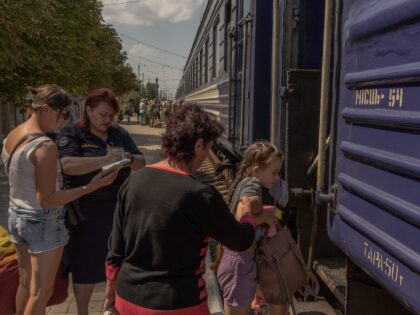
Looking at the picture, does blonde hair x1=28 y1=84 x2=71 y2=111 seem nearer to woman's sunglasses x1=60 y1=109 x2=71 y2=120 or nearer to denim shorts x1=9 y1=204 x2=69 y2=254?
woman's sunglasses x1=60 y1=109 x2=71 y2=120

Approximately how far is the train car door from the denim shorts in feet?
5.07

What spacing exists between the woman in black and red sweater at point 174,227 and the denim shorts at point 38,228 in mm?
947

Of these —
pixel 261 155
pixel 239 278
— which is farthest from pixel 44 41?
pixel 239 278

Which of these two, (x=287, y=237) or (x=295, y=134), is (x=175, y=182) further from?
(x=295, y=134)

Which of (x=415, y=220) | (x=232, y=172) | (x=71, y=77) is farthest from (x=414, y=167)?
(x=71, y=77)

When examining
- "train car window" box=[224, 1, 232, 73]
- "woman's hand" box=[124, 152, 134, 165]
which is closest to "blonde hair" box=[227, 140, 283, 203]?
"woman's hand" box=[124, 152, 134, 165]

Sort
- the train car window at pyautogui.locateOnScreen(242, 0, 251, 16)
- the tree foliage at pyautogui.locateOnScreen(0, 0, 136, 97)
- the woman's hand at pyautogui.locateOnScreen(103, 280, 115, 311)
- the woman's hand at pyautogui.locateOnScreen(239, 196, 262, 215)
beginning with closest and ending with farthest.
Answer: the woman's hand at pyautogui.locateOnScreen(103, 280, 115, 311) → the woman's hand at pyautogui.locateOnScreen(239, 196, 262, 215) → the train car window at pyautogui.locateOnScreen(242, 0, 251, 16) → the tree foliage at pyautogui.locateOnScreen(0, 0, 136, 97)

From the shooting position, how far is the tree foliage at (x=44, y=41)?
7.00m

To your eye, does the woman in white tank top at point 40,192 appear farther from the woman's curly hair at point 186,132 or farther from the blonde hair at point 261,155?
the woman's curly hair at point 186,132

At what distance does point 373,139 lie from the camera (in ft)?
6.64

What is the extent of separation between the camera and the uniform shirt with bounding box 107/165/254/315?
1.84 meters

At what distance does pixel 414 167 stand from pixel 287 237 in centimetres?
116

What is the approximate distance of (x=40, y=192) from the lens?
8.70ft

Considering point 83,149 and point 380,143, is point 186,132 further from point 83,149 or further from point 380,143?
point 83,149
